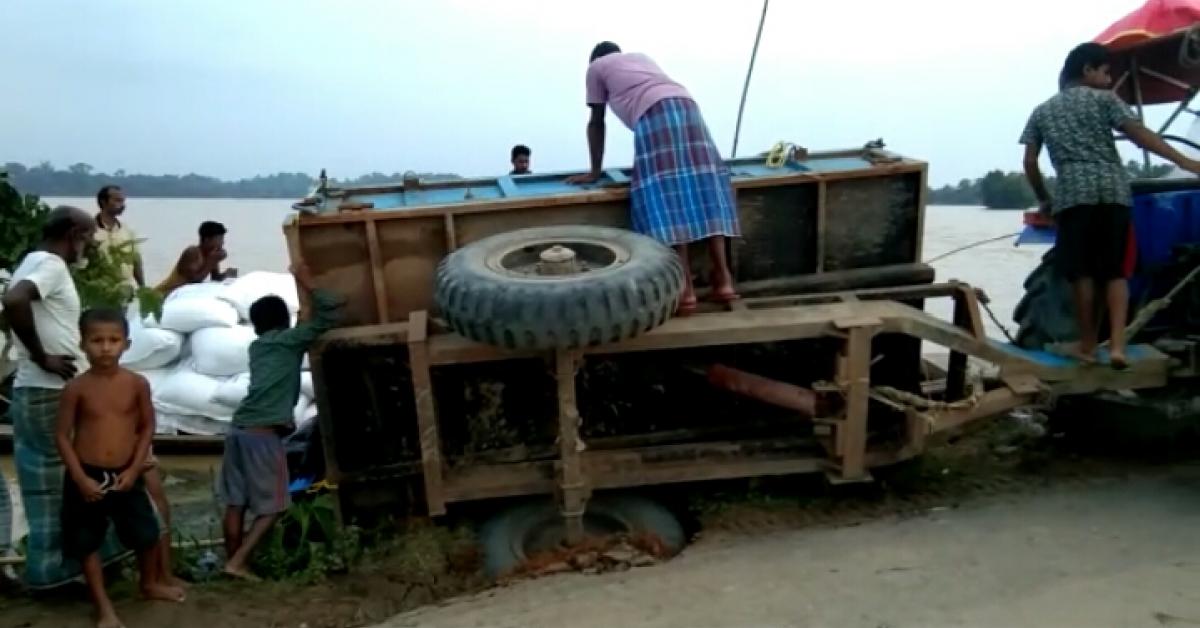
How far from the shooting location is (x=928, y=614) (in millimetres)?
3201

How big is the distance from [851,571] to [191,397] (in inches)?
179

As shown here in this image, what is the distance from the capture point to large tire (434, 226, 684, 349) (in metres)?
3.75

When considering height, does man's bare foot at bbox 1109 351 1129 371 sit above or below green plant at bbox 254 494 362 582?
above

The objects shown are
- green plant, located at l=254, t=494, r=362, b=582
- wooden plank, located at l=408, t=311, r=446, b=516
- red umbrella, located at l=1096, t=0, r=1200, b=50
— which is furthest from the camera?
red umbrella, located at l=1096, t=0, r=1200, b=50

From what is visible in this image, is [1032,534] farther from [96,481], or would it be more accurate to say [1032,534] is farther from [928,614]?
[96,481]

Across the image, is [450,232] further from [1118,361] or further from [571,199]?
[1118,361]

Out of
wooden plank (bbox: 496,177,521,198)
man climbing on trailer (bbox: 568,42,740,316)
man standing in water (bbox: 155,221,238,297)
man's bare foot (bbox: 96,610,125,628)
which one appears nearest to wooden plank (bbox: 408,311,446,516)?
wooden plank (bbox: 496,177,521,198)

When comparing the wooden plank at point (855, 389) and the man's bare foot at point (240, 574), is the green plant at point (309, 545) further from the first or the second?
the wooden plank at point (855, 389)

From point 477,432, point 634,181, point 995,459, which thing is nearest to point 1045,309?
point 995,459

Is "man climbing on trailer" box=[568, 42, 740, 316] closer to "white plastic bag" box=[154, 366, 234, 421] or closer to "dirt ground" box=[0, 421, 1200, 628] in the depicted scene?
"dirt ground" box=[0, 421, 1200, 628]

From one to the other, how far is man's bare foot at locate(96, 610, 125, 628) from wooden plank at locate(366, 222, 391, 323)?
161cm

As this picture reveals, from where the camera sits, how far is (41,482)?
4.00 m

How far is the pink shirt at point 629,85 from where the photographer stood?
4.77 metres

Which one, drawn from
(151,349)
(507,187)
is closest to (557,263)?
(507,187)
